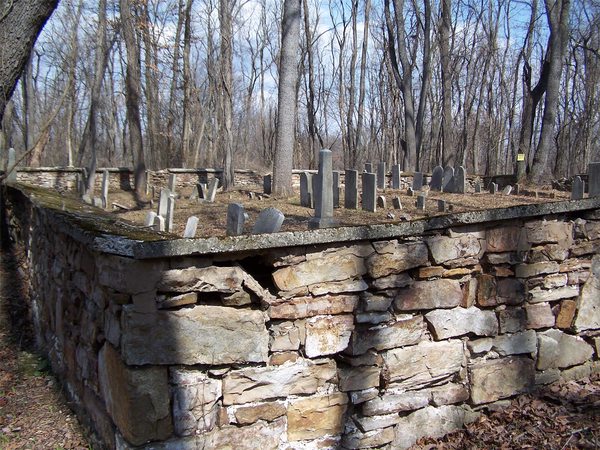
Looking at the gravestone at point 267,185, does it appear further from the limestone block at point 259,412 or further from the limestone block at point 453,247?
the limestone block at point 259,412

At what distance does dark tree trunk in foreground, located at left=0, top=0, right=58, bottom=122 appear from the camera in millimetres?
3922

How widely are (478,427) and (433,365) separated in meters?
0.54

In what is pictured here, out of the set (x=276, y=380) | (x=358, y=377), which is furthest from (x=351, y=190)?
(x=276, y=380)

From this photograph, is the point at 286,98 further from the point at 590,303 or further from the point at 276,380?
the point at 276,380

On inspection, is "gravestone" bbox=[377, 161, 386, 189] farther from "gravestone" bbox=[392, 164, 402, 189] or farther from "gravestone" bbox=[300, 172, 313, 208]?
"gravestone" bbox=[300, 172, 313, 208]

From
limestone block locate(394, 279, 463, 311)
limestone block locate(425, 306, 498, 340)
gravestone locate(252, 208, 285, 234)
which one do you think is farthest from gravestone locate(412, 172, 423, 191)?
limestone block locate(394, 279, 463, 311)

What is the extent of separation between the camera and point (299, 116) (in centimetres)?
4022

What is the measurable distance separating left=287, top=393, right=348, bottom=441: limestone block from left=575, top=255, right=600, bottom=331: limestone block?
78.8 inches

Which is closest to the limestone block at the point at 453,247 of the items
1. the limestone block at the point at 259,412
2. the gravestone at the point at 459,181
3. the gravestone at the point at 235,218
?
the limestone block at the point at 259,412

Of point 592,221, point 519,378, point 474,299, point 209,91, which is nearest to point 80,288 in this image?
point 474,299

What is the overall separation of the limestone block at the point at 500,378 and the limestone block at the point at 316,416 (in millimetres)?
996

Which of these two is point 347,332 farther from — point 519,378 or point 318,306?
point 519,378

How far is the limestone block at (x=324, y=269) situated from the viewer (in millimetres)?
3092

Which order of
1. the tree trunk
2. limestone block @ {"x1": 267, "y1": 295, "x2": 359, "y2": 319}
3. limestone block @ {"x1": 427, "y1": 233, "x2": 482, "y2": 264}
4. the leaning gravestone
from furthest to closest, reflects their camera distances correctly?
the leaning gravestone, the tree trunk, limestone block @ {"x1": 427, "y1": 233, "x2": 482, "y2": 264}, limestone block @ {"x1": 267, "y1": 295, "x2": 359, "y2": 319}
